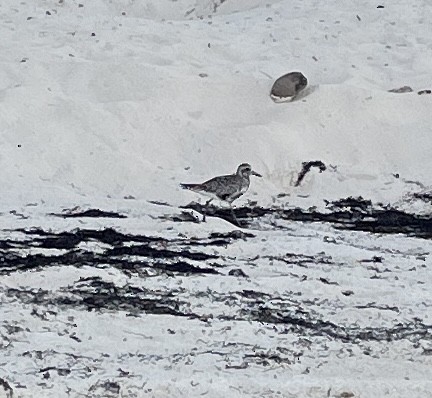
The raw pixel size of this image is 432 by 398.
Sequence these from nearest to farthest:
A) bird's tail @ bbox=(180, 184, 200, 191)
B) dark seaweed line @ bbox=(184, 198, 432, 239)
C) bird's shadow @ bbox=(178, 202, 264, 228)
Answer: dark seaweed line @ bbox=(184, 198, 432, 239)
bird's shadow @ bbox=(178, 202, 264, 228)
bird's tail @ bbox=(180, 184, 200, 191)

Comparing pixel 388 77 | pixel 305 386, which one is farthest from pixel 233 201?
pixel 305 386

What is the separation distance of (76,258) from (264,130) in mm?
3649

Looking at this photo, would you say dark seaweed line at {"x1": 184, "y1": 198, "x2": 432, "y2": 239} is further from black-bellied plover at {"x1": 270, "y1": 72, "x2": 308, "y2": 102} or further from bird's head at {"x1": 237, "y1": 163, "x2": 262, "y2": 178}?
black-bellied plover at {"x1": 270, "y1": 72, "x2": 308, "y2": 102}

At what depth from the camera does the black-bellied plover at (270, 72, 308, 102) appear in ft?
35.5

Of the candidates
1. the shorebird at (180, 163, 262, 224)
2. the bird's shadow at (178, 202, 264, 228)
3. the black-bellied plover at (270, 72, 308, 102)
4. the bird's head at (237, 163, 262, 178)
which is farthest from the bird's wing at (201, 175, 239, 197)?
the black-bellied plover at (270, 72, 308, 102)

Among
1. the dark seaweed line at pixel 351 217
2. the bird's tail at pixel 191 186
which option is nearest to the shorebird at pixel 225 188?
the bird's tail at pixel 191 186

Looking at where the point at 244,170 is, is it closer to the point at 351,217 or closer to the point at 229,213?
the point at 229,213

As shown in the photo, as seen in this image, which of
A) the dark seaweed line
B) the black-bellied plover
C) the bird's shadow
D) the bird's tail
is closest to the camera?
the dark seaweed line

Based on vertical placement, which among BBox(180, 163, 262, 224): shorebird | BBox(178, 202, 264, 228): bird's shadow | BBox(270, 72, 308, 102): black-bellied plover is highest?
BBox(270, 72, 308, 102): black-bellied plover

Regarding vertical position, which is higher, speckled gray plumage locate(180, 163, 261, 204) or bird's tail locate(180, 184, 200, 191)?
speckled gray plumage locate(180, 163, 261, 204)

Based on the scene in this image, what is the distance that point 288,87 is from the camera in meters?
10.8

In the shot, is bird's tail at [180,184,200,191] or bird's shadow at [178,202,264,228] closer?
bird's shadow at [178,202,264,228]

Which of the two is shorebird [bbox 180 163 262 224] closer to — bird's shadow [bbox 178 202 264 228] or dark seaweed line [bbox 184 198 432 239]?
bird's shadow [bbox 178 202 264 228]

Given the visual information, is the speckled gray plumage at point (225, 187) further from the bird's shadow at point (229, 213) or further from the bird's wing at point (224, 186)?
the bird's shadow at point (229, 213)
